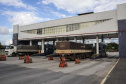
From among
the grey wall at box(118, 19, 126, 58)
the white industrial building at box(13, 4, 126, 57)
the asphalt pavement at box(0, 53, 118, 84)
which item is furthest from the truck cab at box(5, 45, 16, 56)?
the grey wall at box(118, 19, 126, 58)

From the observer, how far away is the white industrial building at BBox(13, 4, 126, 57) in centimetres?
2992

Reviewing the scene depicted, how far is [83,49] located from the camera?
28078mm

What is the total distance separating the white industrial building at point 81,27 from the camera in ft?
98.2

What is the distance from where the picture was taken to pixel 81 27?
3519cm

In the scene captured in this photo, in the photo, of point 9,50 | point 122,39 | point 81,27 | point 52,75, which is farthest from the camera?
point 81,27

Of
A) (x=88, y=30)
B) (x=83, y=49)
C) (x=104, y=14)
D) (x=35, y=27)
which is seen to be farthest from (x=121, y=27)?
(x=35, y=27)

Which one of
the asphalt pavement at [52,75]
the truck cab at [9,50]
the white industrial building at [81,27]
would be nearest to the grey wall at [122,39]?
the white industrial building at [81,27]

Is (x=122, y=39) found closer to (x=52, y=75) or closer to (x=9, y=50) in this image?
(x=52, y=75)

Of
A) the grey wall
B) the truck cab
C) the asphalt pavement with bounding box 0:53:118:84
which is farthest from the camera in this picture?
the truck cab

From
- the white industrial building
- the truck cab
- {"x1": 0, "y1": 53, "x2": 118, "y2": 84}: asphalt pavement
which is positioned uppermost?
the white industrial building

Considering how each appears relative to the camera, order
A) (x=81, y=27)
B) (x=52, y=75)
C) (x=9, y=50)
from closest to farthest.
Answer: (x=52, y=75) → (x=9, y=50) → (x=81, y=27)

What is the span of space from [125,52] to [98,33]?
327 inches

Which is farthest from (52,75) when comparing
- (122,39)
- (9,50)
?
(9,50)

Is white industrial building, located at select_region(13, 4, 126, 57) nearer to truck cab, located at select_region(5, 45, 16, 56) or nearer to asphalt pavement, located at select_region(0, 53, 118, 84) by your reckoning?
truck cab, located at select_region(5, 45, 16, 56)
